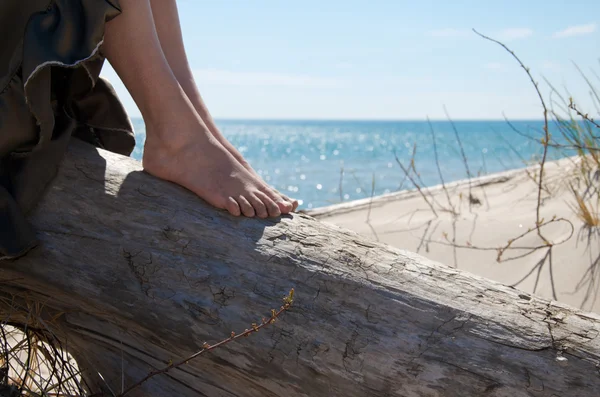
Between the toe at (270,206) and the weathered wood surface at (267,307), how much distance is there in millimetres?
32

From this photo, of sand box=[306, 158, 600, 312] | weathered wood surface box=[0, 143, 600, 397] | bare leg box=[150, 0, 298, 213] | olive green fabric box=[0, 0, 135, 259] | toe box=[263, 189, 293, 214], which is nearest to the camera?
weathered wood surface box=[0, 143, 600, 397]

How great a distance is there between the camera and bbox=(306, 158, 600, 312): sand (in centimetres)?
248

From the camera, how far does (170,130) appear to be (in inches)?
69.3

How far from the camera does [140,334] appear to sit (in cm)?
149

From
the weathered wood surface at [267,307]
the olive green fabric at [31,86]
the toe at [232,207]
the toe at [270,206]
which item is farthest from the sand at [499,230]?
the olive green fabric at [31,86]

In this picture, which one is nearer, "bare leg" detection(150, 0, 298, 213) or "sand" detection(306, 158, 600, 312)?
"bare leg" detection(150, 0, 298, 213)

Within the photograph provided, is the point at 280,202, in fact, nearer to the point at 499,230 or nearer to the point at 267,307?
the point at 267,307

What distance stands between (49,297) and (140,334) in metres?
0.29

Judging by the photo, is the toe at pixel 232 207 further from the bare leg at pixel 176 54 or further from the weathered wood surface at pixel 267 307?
the bare leg at pixel 176 54

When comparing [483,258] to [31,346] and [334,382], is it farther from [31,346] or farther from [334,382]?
[31,346]

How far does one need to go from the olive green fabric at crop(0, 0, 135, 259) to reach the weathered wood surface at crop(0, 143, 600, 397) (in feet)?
0.21

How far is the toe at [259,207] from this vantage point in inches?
63.9

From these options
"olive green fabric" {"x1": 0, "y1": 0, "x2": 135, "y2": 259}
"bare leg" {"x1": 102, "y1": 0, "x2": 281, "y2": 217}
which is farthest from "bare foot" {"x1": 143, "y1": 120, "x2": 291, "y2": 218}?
"olive green fabric" {"x1": 0, "y1": 0, "x2": 135, "y2": 259}

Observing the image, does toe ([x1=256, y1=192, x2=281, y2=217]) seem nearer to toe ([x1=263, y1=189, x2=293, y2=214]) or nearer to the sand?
toe ([x1=263, y1=189, x2=293, y2=214])
